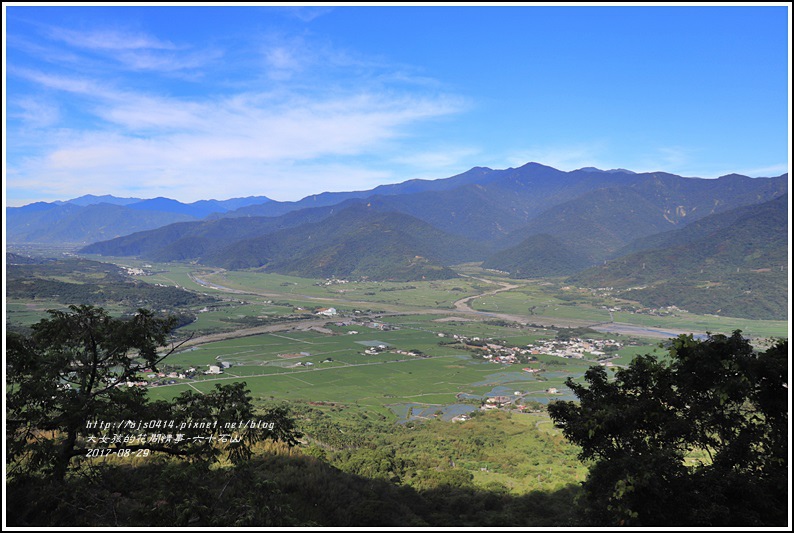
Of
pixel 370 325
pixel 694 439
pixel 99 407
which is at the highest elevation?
pixel 99 407

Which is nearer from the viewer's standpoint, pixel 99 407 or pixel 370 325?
pixel 99 407

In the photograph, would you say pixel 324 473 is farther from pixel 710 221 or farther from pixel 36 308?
pixel 710 221

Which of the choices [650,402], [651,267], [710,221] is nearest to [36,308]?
[650,402]

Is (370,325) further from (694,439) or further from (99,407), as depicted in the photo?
(99,407)

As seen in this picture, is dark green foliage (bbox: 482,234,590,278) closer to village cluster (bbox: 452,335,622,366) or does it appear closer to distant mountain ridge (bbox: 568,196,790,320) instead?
distant mountain ridge (bbox: 568,196,790,320)

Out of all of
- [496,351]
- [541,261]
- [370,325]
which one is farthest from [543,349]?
[541,261]

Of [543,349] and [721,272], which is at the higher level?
[721,272]
